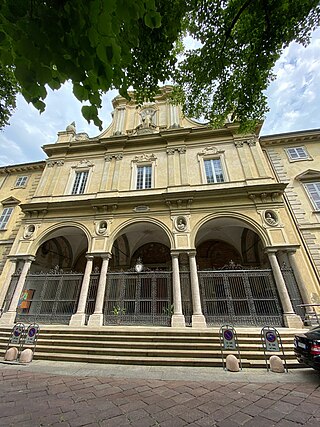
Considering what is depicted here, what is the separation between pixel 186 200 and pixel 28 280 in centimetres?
956

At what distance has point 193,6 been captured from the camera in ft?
18.6

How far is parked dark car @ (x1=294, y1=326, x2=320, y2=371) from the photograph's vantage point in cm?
461

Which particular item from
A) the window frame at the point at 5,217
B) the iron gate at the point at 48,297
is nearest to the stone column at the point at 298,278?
the iron gate at the point at 48,297

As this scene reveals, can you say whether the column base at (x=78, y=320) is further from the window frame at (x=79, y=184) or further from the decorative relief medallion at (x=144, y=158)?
the decorative relief medallion at (x=144, y=158)

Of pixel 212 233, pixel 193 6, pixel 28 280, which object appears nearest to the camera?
pixel 193 6

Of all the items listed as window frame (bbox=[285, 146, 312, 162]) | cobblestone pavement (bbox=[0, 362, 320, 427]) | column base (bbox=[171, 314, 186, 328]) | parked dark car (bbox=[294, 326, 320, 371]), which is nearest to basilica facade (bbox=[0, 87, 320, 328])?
column base (bbox=[171, 314, 186, 328])

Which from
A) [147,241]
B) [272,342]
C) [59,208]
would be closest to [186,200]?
[147,241]

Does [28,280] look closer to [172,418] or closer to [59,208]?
[59,208]

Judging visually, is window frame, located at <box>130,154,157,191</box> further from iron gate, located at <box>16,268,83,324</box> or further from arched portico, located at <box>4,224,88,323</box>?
iron gate, located at <box>16,268,83,324</box>

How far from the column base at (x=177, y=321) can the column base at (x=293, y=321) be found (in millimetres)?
4079

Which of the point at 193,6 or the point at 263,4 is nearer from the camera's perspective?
the point at 263,4

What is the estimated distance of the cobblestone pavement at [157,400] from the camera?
2.96 m

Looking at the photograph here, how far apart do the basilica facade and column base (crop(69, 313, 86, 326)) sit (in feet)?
0.14

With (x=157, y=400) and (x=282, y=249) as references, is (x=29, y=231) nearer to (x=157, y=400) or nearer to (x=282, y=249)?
(x=157, y=400)
